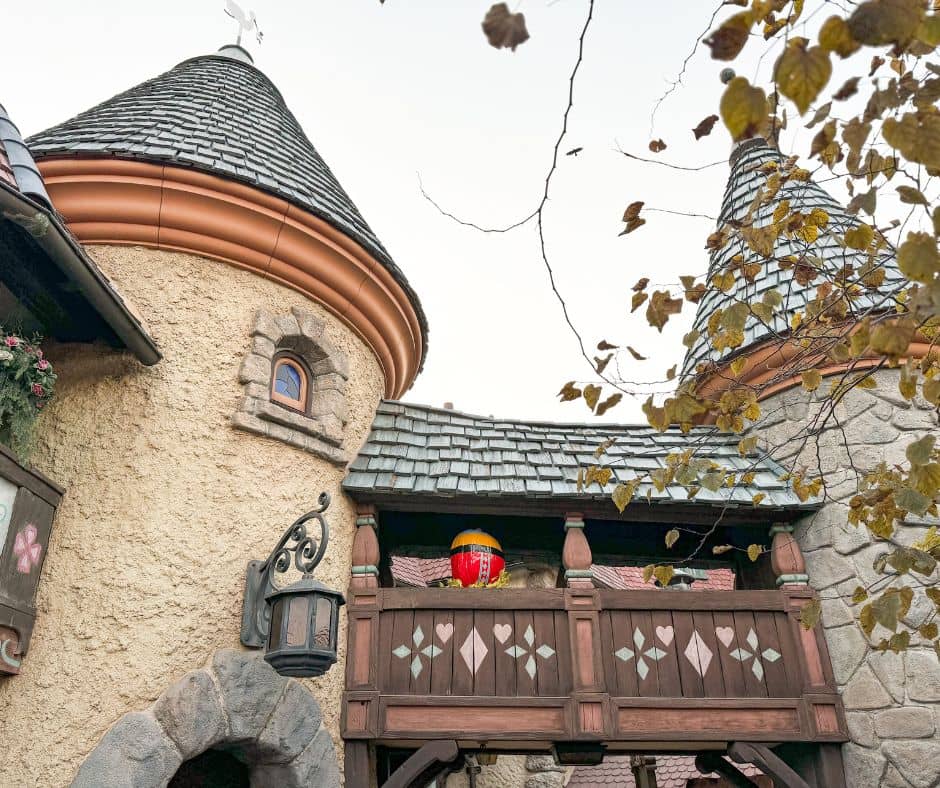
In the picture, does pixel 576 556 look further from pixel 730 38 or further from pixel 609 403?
pixel 730 38

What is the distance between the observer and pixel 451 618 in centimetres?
453

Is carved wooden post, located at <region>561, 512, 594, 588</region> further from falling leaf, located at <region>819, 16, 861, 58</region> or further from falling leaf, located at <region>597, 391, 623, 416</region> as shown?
falling leaf, located at <region>819, 16, 861, 58</region>

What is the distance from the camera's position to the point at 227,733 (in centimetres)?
367

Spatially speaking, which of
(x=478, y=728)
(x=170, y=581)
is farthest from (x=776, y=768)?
(x=170, y=581)

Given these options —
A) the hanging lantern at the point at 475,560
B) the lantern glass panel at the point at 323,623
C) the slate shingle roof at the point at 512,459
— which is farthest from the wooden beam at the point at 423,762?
the slate shingle roof at the point at 512,459

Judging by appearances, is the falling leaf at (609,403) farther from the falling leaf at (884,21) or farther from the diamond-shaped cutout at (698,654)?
the diamond-shaped cutout at (698,654)

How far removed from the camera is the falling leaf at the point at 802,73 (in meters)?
1.38

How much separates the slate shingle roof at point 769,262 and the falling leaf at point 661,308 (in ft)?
8.33

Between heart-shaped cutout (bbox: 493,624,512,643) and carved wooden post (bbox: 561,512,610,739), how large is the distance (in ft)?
1.14

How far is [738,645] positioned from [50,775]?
140 inches

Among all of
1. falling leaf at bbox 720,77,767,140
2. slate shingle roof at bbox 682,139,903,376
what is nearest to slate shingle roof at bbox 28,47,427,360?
slate shingle roof at bbox 682,139,903,376

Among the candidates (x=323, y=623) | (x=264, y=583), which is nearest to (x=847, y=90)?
(x=323, y=623)

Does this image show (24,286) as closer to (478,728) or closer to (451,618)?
(451,618)

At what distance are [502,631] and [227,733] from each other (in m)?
1.56
